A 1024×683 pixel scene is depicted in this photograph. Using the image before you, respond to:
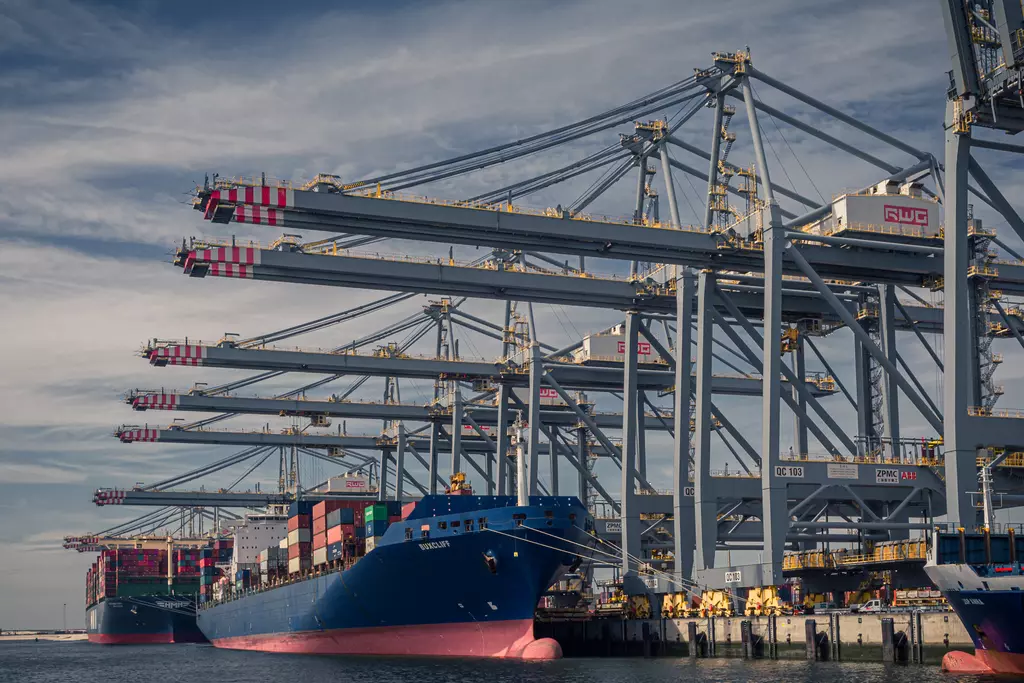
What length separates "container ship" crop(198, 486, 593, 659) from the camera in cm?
4094

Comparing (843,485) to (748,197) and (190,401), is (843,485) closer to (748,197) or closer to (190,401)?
(748,197)

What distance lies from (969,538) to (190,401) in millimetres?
48018

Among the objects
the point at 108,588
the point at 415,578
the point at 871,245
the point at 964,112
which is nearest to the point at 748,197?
the point at 871,245

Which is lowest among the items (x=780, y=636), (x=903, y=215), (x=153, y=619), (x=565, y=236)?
(x=153, y=619)

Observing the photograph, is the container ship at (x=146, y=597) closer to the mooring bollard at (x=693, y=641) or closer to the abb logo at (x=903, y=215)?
the mooring bollard at (x=693, y=641)

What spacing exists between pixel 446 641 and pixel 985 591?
2128 centimetres

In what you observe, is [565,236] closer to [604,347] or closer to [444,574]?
[444,574]

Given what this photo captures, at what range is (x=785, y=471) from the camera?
41312mm

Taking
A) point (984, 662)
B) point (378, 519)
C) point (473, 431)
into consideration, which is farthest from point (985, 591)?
point (473, 431)

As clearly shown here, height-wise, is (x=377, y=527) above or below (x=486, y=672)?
above

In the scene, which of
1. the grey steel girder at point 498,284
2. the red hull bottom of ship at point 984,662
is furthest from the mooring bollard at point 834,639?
the grey steel girder at point 498,284

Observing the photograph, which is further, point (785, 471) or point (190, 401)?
point (190, 401)

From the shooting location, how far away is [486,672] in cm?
3559

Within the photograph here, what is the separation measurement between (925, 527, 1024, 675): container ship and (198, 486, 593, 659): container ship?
15.5 meters
